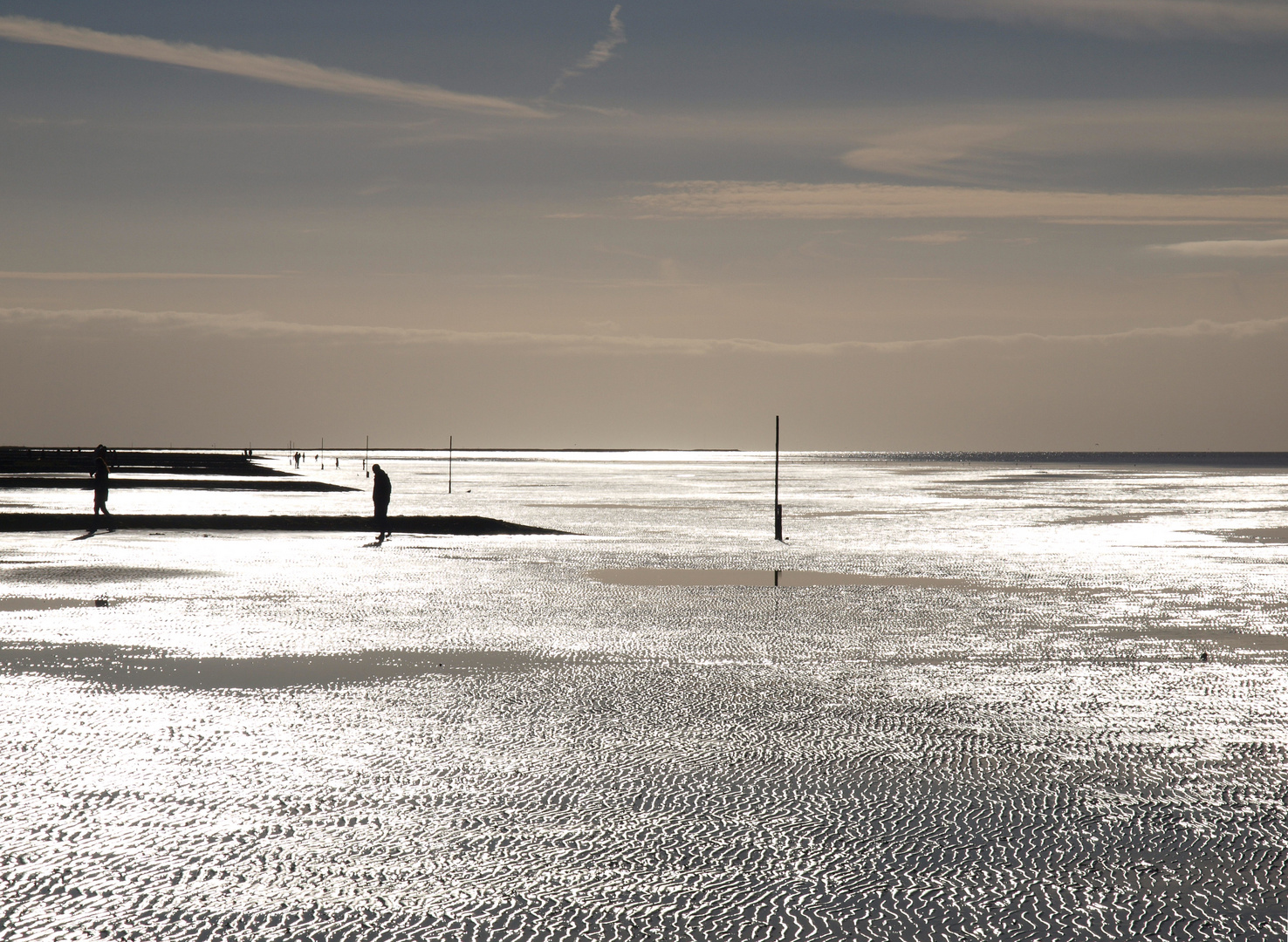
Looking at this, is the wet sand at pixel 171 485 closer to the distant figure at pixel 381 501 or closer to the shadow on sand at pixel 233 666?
the distant figure at pixel 381 501

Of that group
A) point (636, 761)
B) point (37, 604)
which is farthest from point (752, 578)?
point (636, 761)

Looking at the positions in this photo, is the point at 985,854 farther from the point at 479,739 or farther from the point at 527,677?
the point at 527,677

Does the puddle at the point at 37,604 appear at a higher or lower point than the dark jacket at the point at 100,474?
lower

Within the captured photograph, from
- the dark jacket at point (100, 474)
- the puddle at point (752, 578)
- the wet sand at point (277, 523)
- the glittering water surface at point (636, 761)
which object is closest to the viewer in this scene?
the glittering water surface at point (636, 761)

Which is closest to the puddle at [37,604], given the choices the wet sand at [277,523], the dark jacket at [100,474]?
the wet sand at [277,523]

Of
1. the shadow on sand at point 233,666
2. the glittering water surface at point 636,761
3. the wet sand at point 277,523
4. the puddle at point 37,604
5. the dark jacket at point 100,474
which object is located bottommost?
the glittering water surface at point 636,761

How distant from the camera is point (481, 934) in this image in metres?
5.12

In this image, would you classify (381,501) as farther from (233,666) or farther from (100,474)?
(233,666)

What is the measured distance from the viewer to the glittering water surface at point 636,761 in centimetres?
550

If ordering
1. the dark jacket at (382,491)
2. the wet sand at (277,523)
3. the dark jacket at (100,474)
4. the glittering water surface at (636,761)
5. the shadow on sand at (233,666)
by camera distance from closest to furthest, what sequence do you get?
the glittering water surface at (636,761) → the shadow on sand at (233,666) → the dark jacket at (382,491) → the dark jacket at (100,474) → the wet sand at (277,523)

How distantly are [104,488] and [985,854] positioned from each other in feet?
94.5

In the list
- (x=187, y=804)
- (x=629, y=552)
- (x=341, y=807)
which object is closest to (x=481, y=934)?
(x=341, y=807)

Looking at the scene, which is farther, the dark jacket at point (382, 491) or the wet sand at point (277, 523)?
the wet sand at point (277, 523)

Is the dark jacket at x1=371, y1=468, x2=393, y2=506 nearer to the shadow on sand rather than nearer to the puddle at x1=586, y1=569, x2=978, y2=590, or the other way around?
the puddle at x1=586, y1=569, x2=978, y2=590
